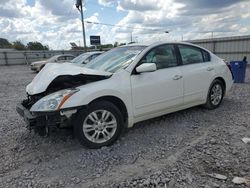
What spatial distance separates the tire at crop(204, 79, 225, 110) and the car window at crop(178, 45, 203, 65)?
69 centimetres

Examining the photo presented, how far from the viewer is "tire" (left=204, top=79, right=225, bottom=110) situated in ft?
15.8

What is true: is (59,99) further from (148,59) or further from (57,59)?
(57,59)

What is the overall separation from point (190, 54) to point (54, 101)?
294 cm

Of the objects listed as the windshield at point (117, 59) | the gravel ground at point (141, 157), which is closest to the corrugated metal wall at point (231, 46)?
the gravel ground at point (141, 157)

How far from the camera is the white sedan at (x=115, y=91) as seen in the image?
3.01 m

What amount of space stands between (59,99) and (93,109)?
0.50 metres

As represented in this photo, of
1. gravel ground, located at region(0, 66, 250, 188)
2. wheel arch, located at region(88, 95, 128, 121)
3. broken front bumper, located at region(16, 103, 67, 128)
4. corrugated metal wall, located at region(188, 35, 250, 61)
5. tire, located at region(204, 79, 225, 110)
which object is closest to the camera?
gravel ground, located at region(0, 66, 250, 188)

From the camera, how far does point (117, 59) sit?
3898 millimetres

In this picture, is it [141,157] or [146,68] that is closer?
[141,157]

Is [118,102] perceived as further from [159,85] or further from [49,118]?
[49,118]

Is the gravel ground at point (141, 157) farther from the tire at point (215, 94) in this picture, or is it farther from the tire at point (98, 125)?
the tire at point (215, 94)

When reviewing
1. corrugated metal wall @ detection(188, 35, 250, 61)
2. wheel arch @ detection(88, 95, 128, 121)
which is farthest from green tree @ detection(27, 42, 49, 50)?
wheel arch @ detection(88, 95, 128, 121)

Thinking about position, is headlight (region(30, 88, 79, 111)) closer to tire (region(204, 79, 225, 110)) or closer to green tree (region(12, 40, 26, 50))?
tire (region(204, 79, 225, 110))

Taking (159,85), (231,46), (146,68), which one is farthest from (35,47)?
(146,68)
